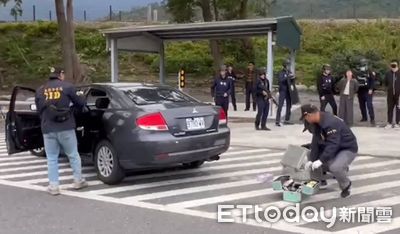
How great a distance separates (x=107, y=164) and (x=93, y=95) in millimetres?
1269

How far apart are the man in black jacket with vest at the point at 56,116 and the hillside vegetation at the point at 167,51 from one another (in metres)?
22.1

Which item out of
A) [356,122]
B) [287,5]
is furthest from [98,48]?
[287,5]

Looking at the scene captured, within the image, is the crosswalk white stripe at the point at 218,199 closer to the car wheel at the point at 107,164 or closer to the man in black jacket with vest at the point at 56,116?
the car wheel at the point at 107,164

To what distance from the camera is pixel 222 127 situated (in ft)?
30.0

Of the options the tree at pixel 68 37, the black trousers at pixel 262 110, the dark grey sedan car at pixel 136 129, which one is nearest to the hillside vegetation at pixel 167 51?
A: the tree at pixel 68 37

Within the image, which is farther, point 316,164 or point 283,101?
point 283,101

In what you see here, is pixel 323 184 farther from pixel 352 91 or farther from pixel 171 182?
pixel 352 91

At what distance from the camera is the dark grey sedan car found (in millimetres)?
8266

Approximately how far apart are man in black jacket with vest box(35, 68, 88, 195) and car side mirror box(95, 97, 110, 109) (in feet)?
2.41

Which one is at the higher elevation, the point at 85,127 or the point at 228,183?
the point at 85,127

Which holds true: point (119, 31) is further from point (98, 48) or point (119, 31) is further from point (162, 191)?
point (98, 48)

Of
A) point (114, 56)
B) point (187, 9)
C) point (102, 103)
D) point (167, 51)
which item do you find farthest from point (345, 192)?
point (167, 51)

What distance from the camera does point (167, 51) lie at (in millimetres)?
37500

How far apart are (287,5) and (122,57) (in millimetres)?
57638
